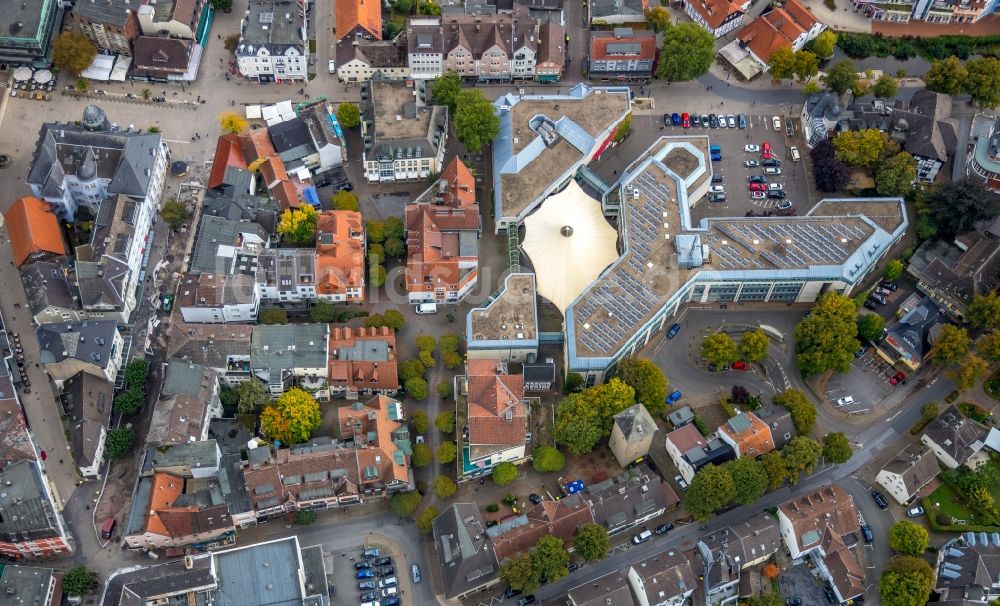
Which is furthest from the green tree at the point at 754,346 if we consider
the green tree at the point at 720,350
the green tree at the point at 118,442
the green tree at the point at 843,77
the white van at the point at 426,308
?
the green tree at the point at 118,442

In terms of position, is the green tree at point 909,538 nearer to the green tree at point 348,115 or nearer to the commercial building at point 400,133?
the commercial building at point 400,133

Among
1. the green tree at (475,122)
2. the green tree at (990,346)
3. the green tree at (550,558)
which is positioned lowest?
the green tree at (550,558)

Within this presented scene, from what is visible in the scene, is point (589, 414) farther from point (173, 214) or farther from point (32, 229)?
point (32, 229)

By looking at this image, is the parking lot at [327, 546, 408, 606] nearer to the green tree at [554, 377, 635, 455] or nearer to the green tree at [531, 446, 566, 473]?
the green tree at [531, 446, 566, 473]

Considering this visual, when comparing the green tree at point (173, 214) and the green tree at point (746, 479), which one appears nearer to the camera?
the green tree at point (746, 479)

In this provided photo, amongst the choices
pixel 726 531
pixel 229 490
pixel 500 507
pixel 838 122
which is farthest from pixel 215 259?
pixel 838 122

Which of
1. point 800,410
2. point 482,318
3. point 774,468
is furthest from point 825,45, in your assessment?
point 482,318
